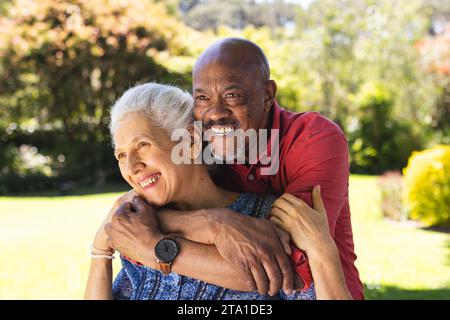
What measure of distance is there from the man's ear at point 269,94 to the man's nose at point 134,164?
0.53 meters

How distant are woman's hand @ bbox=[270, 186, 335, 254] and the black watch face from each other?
0.36 metres

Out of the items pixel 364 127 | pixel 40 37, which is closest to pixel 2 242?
pixel 40 37

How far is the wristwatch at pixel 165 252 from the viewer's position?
1.96 meters

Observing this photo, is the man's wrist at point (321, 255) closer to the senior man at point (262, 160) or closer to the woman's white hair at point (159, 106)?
the senior man at point (262, 160)

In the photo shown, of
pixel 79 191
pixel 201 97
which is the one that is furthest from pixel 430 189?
pixel 201 97

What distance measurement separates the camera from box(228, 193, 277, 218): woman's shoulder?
7.20ft

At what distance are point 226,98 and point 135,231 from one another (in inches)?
23.0

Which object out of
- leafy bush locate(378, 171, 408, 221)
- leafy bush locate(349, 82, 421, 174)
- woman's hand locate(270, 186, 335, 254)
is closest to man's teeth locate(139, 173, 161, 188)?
woman's hand locate(270, 186, 335, 254)

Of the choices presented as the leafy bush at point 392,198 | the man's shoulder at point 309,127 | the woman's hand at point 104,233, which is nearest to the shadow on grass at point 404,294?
the leafy bush at point 392,198

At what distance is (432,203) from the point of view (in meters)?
9.50

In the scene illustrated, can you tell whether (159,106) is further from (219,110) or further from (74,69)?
(74,69)

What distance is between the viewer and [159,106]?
214 cm

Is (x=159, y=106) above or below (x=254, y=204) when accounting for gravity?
above

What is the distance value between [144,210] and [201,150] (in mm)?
356
